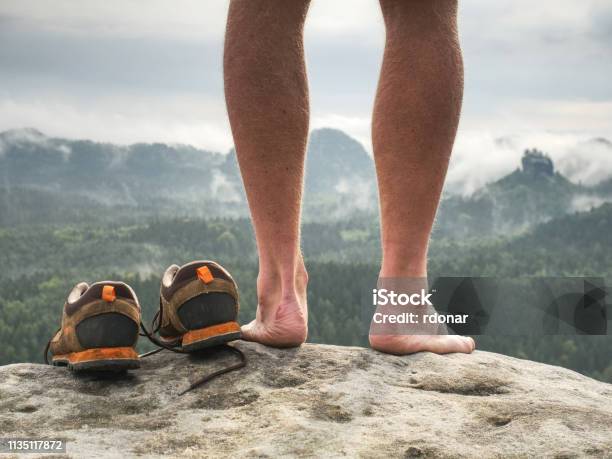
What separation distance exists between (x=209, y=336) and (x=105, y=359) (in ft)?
1.27

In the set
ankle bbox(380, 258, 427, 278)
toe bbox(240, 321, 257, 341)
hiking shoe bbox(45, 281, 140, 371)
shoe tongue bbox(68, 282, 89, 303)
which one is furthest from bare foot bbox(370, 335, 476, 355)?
shoe tongue bbox(68, 282, 89, 303)

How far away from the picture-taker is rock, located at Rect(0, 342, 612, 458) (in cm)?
177

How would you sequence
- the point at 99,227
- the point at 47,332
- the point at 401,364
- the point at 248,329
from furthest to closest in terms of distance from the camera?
the point at 99,227 < the point at 47,332 < the point at 248,329 < the point at 401,364

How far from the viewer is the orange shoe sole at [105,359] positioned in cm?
230

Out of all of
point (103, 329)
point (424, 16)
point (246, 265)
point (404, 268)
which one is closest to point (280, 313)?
point (404, 268)

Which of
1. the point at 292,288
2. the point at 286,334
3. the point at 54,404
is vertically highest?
the point at 292,288

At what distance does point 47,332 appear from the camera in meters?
79.0

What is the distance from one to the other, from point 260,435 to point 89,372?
2.98 ft

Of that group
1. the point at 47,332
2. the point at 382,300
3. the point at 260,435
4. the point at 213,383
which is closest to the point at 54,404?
the point at 213,383

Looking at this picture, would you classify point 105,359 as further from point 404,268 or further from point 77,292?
point 404,268

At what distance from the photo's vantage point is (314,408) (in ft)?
6.63

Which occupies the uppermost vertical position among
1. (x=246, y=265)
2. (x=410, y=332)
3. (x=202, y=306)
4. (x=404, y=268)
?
(x=404, y=268)

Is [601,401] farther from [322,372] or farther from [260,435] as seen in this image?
[260,435]

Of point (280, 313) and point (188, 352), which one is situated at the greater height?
point (280, 313)
